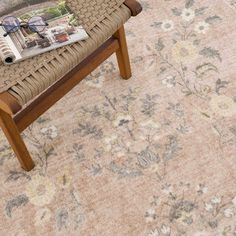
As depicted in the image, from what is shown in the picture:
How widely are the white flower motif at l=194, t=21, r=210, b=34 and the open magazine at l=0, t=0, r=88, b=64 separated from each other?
0.83 metres

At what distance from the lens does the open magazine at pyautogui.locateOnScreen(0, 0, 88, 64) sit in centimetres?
141

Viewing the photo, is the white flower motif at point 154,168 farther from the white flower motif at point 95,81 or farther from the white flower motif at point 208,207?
the white flower motif at point 95,81

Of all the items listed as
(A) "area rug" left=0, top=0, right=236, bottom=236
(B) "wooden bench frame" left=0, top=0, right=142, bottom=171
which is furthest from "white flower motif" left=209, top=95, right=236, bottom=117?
(B) "wooden bench frame" left=0, top=0, right=142, bottom=171

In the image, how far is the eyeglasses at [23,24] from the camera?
57.4 inches

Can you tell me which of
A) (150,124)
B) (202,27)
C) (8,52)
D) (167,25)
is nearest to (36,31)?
(8,52)

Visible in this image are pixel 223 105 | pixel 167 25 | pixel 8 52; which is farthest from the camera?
pixel 167 25

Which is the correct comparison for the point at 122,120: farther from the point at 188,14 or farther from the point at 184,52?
the point at 188,14

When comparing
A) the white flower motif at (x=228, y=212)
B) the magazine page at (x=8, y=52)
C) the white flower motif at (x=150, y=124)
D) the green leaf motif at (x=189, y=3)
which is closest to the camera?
the magazine page at (x=8, y=52)

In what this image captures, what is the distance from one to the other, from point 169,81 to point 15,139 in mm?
805

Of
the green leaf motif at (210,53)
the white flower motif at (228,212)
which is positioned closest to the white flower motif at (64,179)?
the white flower motif at (228,212)

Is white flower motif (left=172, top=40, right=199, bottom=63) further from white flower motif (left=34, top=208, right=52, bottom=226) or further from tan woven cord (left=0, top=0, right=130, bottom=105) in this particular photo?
white flower motif (left=34, top=208, right=52, bottom=226)

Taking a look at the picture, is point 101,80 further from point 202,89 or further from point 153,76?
point 202,89

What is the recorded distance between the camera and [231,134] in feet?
5.59

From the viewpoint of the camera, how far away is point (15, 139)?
1.49m
